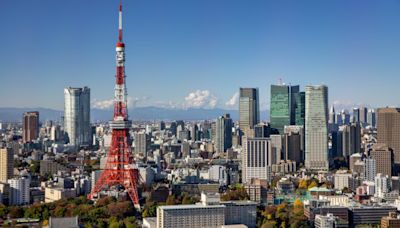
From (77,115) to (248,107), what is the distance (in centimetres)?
638

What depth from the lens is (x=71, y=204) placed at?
32.7ft

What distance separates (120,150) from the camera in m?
11.2

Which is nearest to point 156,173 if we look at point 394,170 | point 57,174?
point 57,174

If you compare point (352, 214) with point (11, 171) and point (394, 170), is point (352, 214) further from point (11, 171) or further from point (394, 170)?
point (11, 171)

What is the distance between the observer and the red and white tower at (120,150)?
10984 millimetres

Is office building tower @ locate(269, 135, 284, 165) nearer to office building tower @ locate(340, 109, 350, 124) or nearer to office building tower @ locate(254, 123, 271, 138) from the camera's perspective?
office building tower @ locate(254, 123, 271, 138)

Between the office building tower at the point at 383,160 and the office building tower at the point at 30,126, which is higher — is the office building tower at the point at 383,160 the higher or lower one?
the lower one

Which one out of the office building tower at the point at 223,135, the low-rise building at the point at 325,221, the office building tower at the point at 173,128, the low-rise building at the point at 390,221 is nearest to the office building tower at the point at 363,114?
the office building tower at the point at 223,135

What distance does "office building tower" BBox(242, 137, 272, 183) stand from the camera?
48.0 feet

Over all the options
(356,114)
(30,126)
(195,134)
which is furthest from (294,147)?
(356,114)

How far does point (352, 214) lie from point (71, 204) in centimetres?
435

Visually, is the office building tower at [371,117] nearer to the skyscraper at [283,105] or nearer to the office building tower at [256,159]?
the skyscraper at [283,105]

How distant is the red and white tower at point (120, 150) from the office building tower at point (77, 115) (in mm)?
11509

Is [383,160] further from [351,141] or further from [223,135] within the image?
[223,135]
